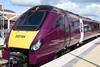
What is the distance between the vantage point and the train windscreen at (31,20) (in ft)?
36.7

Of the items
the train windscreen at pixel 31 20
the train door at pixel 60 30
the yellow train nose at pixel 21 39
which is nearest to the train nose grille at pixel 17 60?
the yellow train nose at pixel 21 39

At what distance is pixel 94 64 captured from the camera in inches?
396

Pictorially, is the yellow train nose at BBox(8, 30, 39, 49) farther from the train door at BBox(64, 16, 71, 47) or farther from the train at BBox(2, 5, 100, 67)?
the train door at BBox(64, 16, 71, 47)

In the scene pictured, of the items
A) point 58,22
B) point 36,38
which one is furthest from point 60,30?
point 36,38

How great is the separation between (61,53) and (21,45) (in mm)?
3183

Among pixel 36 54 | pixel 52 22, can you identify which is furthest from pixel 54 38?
pixel 36 54

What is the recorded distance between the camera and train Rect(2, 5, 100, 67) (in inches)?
408

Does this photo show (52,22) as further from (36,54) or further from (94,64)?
(94,64)

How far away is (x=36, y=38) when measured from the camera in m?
10.4

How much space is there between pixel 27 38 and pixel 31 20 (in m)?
1.40

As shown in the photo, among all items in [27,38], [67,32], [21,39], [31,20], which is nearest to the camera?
[27,38]

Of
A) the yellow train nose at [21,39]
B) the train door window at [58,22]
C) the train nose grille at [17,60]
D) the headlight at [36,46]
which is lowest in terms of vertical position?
the train nose grille at [17,60]

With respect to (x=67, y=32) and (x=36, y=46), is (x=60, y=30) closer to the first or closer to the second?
(x=67, y=32)

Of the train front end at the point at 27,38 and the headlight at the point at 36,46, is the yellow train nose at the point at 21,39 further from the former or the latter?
the headlight at the point at 36,46
